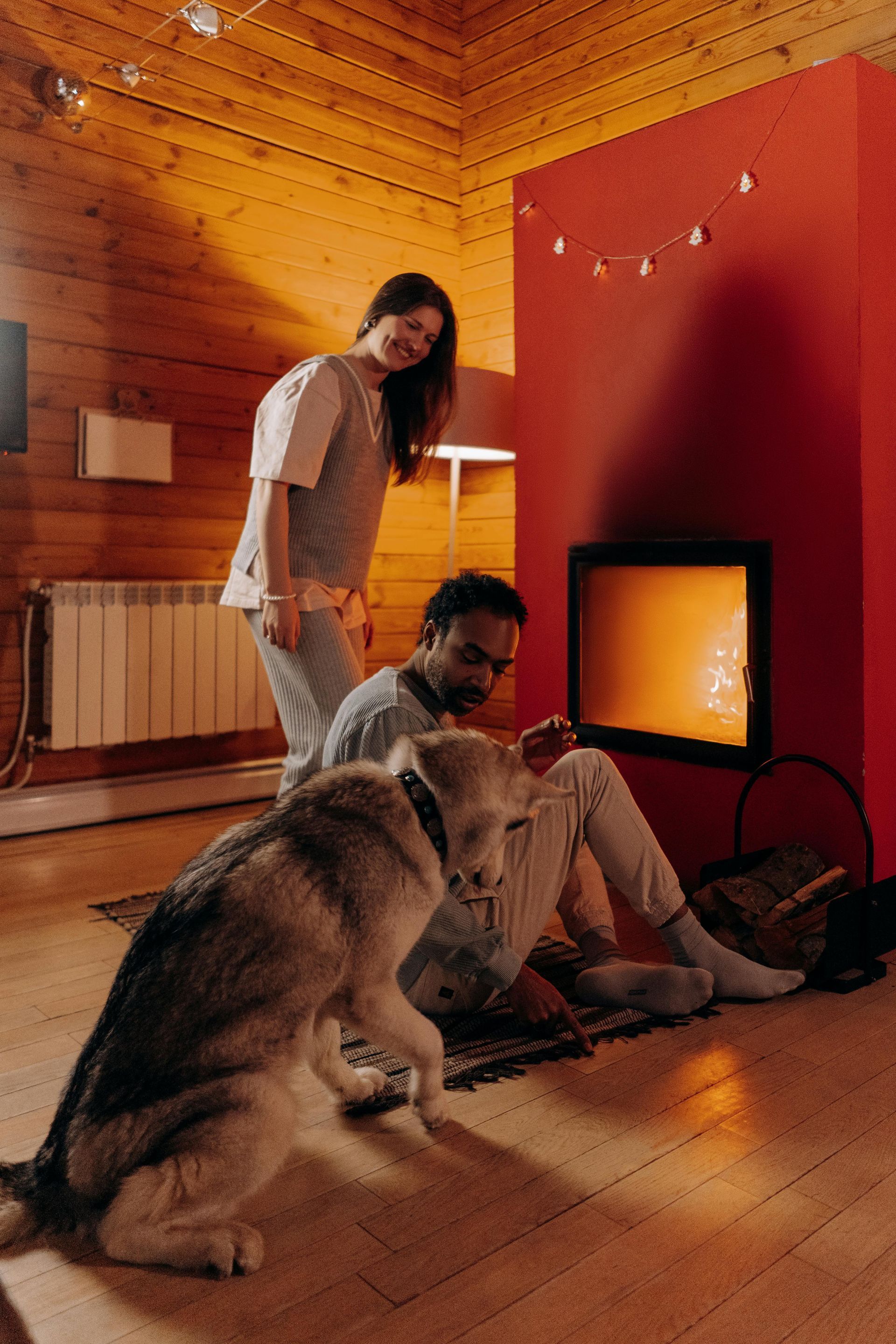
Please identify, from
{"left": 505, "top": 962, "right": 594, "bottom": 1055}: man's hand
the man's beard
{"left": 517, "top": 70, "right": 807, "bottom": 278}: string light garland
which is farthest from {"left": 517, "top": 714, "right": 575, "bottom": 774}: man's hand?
{"left": 517, "top": 70, "right": 807, "bottom": 278}: string light garland

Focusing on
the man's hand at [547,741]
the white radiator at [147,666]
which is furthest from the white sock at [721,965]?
the white radiator at [147,666]

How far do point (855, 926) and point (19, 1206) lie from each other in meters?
1.82

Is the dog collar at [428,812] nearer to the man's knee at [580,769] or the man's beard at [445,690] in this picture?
the man's beard at [445,690]

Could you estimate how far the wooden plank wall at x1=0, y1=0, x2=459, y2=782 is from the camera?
357cm

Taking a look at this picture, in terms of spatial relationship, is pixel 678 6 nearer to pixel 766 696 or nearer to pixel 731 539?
pixel 731 539

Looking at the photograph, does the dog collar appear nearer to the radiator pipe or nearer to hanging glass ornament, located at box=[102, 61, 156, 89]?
the radiator pipe

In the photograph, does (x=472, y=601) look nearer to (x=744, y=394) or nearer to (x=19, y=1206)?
(x=19, y=1206)

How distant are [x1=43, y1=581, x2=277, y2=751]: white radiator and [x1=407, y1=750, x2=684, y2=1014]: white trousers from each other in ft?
6.94

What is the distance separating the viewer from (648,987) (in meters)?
2.06

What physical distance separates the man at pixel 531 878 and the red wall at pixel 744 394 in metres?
0.70

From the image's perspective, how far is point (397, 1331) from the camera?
3.90 ft

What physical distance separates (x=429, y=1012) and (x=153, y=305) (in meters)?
3.01

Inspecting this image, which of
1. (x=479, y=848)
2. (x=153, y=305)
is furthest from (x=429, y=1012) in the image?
(x=153, y=305)

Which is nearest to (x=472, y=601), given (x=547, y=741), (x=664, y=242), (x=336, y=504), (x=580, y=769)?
(x=547, y=741)
